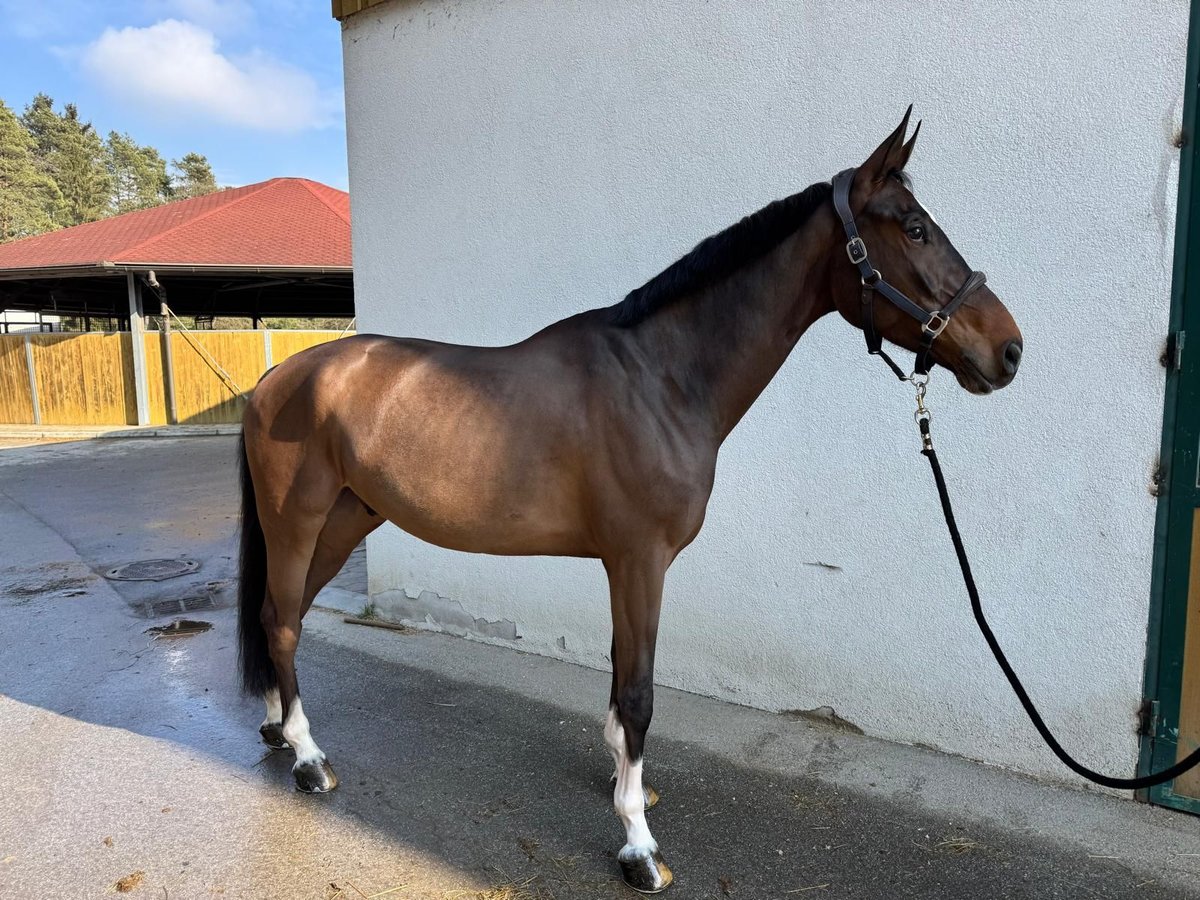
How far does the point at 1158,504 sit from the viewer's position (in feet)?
7.74

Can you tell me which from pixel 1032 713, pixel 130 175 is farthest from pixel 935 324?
pixel 130 175

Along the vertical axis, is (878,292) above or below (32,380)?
above

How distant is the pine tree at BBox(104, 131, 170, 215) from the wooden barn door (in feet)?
187

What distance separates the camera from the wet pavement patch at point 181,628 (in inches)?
163

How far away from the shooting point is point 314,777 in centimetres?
259

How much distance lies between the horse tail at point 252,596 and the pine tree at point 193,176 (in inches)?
2369

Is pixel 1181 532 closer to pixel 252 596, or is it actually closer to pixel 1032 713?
pixel 1032 713

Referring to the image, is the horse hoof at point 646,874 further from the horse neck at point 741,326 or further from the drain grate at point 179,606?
the drain grate at point 179,606

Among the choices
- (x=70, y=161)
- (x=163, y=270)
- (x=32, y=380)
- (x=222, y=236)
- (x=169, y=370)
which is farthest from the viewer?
(x=70, y=161)

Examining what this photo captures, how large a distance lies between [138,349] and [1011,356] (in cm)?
1574

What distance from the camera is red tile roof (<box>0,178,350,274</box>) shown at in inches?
525

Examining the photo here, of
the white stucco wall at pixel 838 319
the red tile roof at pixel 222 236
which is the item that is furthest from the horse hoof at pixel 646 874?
the red tile roof at pixel 222 236

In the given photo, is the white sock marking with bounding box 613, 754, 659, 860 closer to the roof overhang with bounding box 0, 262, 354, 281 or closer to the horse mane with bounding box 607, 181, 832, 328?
the horse mane with bounding box 607, 181, 832, 328

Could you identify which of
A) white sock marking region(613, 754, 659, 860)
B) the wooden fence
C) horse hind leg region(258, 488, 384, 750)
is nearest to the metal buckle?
white sock marking region(613, 754, 659, 860)
